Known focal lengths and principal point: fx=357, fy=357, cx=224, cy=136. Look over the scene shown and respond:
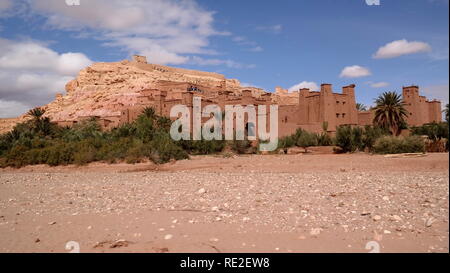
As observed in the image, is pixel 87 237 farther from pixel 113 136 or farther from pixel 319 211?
pixel 113 136

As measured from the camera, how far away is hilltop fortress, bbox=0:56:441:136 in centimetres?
3478

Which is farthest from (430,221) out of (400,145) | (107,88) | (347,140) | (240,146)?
(107,88)

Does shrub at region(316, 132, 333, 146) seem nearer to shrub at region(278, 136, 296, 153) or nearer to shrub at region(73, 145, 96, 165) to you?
shrub at region(278, 136, 296, 153)

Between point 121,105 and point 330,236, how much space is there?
49581mm

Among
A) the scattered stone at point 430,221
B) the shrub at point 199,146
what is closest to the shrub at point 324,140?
the shrub at point 199,146

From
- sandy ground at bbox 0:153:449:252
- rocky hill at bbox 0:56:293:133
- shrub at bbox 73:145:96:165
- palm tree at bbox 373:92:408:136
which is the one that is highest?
rocky hill at bbox 0:56:293:133

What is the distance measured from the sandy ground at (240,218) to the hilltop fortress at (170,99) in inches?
960

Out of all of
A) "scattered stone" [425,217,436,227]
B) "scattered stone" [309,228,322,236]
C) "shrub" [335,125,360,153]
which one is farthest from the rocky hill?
"scattered stone" [425,217,436,227]

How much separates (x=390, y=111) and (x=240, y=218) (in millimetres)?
25821

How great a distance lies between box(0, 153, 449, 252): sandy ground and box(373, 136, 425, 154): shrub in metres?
11.8

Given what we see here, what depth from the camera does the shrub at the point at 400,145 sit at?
67.4 feet

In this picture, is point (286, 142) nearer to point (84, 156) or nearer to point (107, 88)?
point (84, 156)

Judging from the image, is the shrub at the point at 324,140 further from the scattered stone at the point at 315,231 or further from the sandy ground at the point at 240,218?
the scattered stone at the point at 315,231

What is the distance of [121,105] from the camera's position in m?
51.5
